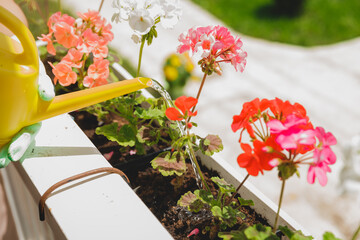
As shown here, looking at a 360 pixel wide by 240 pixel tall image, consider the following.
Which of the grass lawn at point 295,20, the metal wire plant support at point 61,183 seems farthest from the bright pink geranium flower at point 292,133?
the grass lawn at point 295,20

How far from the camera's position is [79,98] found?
0.80m

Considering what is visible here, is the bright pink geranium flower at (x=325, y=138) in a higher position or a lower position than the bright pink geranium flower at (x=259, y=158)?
higher

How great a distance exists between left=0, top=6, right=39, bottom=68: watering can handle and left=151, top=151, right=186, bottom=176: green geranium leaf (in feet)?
0.99

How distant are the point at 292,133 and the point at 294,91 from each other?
8.85 feet

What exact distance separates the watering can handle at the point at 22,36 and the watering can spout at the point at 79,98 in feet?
0.30

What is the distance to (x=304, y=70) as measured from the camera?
3480 millimetres

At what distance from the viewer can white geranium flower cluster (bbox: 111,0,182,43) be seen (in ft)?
2.60

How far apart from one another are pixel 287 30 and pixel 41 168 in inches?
141

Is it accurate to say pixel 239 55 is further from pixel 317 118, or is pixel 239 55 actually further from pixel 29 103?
pixel 317 118

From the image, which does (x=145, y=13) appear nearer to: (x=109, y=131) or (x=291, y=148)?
(x=109, y=131)

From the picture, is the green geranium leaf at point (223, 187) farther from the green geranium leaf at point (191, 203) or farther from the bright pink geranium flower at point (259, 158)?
the bright pink geranium flower at point (259, 158)

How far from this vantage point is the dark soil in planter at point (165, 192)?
838mm

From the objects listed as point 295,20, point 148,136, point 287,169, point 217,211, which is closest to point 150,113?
point 148,136

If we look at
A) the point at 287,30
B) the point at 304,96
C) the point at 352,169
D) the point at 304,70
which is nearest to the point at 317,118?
the point at 304,96
